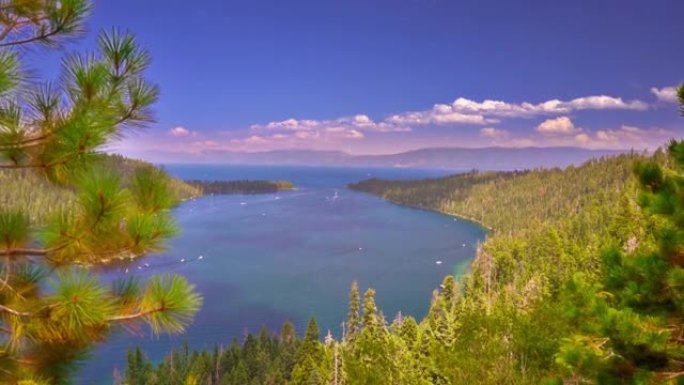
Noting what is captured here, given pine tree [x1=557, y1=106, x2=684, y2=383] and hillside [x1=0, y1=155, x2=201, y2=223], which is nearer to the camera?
hillside [x1=0, y1=155, x2=201, y2=223]

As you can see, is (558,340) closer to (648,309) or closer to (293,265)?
(648,309)

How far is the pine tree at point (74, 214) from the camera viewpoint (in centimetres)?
217

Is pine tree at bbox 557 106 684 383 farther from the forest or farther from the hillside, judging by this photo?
the hillside

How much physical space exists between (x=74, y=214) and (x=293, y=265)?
60.8 metres

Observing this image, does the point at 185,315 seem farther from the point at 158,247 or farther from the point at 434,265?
the point at 434,265

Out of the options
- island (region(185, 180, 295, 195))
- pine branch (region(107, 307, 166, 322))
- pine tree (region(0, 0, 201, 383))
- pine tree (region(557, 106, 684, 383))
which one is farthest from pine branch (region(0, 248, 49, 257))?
island (region(185, 180, 295, 195))

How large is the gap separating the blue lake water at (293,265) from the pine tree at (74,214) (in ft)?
0.58

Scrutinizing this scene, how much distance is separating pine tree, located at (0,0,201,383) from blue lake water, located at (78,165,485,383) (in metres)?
0.18

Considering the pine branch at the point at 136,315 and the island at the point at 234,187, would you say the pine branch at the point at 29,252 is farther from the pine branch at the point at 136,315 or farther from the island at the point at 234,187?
the island at the point at 234,187

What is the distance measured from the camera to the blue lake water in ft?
129

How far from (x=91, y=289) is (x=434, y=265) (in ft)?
209

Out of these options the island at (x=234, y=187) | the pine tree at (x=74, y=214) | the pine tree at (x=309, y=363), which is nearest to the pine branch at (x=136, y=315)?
the pine tree at (x=74, y=214)

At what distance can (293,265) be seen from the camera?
203 ft

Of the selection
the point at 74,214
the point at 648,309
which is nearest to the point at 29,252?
the point at 74,214
